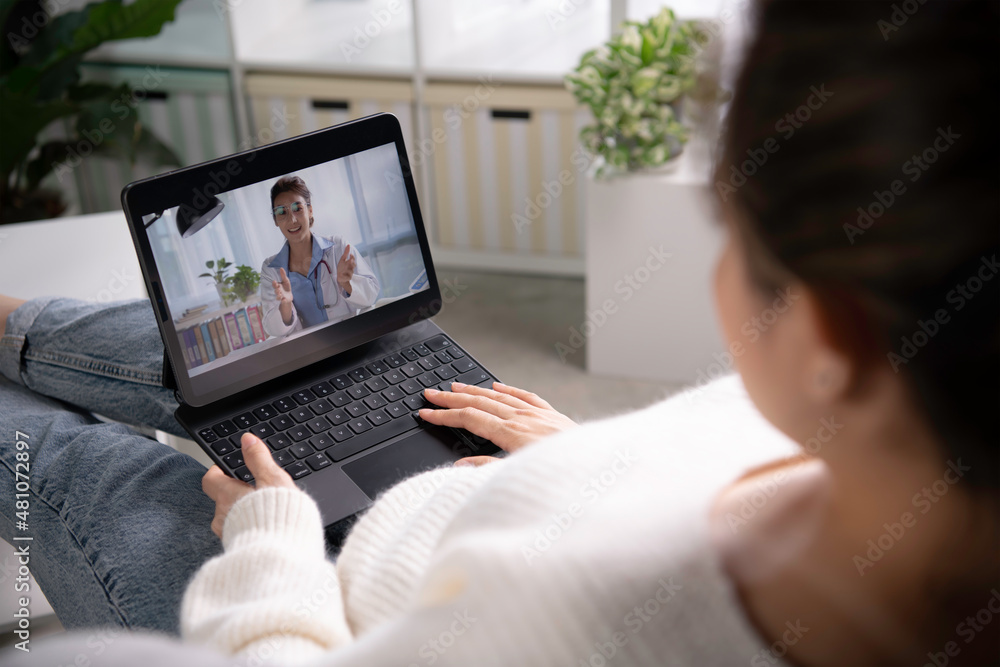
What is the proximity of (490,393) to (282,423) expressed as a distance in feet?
0.68

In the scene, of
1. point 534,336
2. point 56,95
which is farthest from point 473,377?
point 56,95

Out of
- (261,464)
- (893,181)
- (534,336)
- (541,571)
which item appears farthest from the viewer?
(534,336)

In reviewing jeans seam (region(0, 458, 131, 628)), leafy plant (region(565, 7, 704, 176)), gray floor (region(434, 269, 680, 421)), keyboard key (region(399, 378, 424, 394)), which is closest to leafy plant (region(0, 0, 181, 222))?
gray floor (region(434, 269, 680, 421))

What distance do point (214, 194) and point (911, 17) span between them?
0.65 m

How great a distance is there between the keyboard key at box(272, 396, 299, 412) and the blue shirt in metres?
0.08

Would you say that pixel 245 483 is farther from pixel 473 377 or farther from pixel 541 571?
pixel 541 571

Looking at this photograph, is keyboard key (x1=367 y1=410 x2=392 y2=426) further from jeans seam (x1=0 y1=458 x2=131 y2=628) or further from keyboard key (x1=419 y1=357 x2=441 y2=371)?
jeans seam (x1=0 y1=458 x2=131 y2=628)

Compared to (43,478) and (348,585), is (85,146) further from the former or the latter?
(348,585)

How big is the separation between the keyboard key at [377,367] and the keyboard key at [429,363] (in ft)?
0.13

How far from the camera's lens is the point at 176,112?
8.11 ft

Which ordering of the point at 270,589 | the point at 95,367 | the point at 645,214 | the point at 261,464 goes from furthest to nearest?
the point at 645,214 < the point at 95,367 < the point at 261,464 < the point at 270,589

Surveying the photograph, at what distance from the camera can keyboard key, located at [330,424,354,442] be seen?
86cm

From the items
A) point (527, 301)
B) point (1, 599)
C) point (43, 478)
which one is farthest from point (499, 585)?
point (527, 301)

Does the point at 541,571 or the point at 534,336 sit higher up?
the point at 541,571
